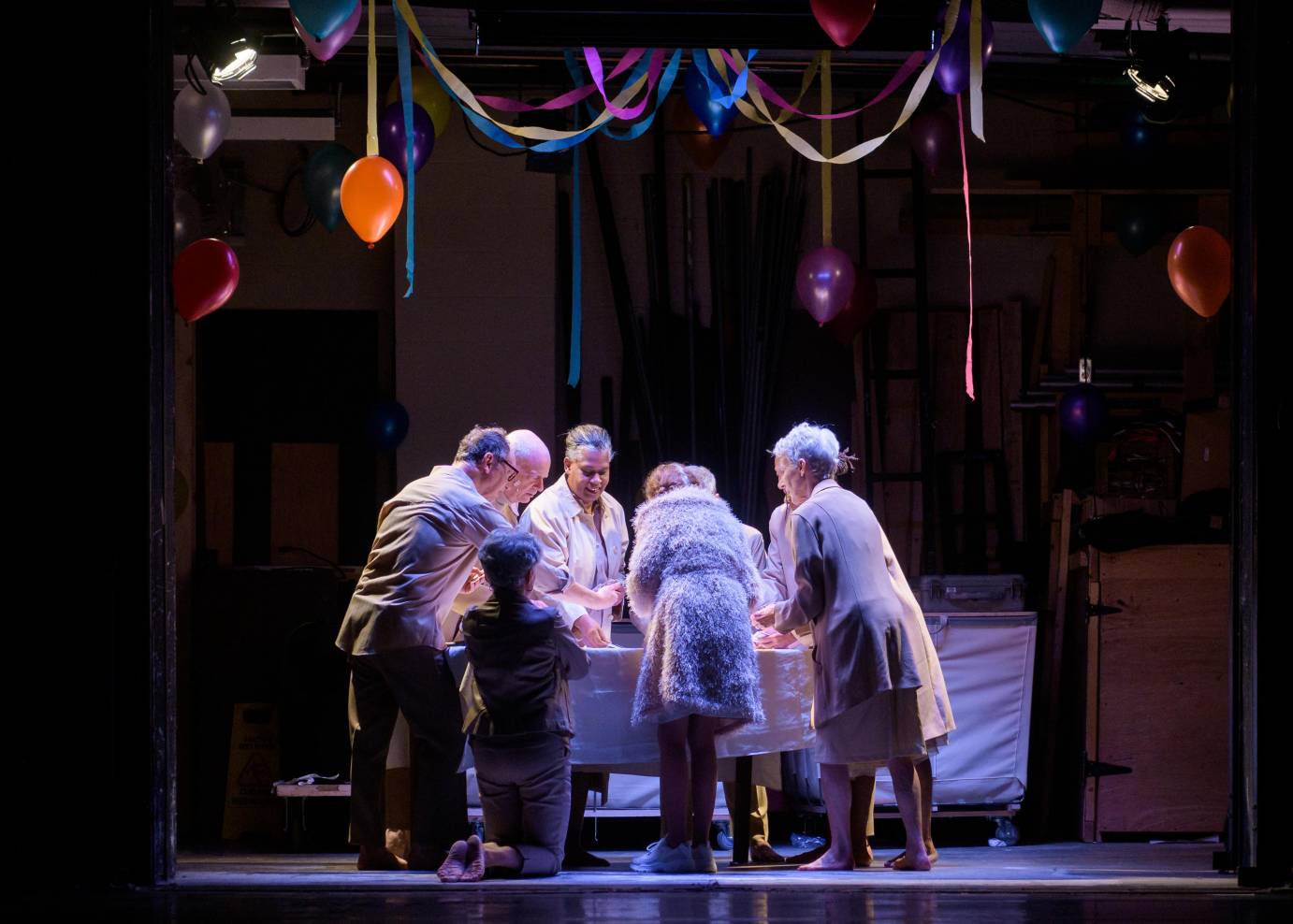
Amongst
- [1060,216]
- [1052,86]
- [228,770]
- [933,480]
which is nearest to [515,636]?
[228,770]

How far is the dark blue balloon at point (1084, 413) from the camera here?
7676 mm

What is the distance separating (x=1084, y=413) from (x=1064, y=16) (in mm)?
3088

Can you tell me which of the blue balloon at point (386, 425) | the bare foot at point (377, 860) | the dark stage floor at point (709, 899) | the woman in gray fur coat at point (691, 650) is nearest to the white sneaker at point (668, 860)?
the woman in gray fur coat at point (691, 650)

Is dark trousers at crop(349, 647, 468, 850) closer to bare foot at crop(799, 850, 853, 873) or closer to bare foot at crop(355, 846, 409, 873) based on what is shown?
bare foot at crop(355, 846, 409, 873)

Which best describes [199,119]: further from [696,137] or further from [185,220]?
[696,137]

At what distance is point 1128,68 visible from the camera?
6289 mm

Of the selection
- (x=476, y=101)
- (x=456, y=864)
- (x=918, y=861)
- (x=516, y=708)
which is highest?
(x=476, y=101)

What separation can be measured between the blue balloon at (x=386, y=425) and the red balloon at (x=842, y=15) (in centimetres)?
422

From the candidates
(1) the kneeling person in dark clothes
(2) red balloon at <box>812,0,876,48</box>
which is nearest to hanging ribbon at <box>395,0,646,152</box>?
(2) red balloon at <box>812,0,876,48</box>

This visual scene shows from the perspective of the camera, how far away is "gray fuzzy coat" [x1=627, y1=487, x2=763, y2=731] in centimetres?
515

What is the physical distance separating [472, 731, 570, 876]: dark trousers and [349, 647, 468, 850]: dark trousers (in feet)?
1.34

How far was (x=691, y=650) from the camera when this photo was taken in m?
5.15

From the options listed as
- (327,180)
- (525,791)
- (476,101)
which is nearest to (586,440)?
(476,101)

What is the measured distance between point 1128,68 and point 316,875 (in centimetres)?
436
